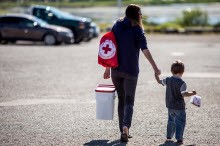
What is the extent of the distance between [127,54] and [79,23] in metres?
20.1

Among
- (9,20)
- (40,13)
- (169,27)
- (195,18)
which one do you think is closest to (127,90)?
(9,20)

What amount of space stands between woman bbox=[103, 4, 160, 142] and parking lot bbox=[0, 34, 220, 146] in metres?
0.49

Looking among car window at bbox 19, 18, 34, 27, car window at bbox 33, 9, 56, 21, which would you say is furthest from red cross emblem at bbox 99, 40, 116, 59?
car window at bbox 33, 9, 56, 21

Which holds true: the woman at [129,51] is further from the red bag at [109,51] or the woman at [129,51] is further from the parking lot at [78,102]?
the parking lot at [78,102]

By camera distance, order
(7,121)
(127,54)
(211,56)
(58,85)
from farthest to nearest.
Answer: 1. (211,56)
2. (58,85)
3. (7,121)
4. (127,54)

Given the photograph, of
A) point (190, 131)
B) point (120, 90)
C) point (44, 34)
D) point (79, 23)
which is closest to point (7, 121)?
point (120, 90)

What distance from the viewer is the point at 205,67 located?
1712cm

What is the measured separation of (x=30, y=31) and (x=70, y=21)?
9.12 feet

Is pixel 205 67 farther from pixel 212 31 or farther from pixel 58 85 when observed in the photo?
pixel 212 31

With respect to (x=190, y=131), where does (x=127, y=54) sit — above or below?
→ above

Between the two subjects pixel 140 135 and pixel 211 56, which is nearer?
pixel 140 135

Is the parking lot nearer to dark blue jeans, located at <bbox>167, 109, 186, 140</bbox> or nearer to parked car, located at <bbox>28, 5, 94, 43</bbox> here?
dark blue jeans, located at <bbox>167, 109, 186, 140</bbox>

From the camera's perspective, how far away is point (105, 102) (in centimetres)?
828

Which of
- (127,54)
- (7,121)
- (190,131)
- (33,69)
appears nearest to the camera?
(127,54)
